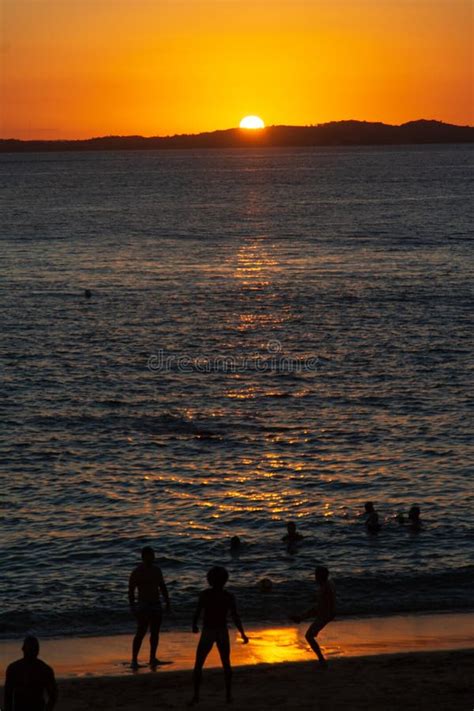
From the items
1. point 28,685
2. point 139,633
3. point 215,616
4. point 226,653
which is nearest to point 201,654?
point 226,653

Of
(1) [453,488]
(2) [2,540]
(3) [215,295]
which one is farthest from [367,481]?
(3) [215,295]

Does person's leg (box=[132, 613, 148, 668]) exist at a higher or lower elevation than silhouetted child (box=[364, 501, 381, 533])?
higher

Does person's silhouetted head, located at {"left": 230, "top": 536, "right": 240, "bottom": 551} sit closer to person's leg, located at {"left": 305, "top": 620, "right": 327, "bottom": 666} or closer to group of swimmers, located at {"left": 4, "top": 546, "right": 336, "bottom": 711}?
group of swimmers, located at {"left": 4, "top": 546, "right": 336, "bottom": 711}

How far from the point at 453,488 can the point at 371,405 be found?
10.9 metres

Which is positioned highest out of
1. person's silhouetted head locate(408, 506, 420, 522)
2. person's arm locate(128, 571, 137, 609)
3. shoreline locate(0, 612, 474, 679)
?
person's arm locate(128, 571, 137, 609)

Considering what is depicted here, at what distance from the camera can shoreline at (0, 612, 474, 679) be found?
19.5m

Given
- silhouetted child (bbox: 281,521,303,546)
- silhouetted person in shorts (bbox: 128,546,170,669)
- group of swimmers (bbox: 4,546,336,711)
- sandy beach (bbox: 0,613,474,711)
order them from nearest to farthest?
group of swimmers (bbox: 4,546,336,711) → sandy beach (bbox: 0,613,474,711) → silhouetted person in shorts (bbox: 128,546,170,669) → silhouetted child (bbox: 281,521,303,546)

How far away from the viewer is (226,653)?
16.4 m

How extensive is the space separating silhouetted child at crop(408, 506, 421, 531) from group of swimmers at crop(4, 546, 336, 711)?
11.2 m

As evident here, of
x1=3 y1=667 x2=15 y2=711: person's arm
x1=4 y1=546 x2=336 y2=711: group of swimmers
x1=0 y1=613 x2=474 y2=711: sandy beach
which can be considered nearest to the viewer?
x1=3 y1=667 x2=15 y2=711: person's arm

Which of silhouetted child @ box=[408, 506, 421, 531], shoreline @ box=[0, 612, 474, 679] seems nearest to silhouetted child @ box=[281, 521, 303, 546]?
silhouetted child @ box=[408, 506, 421, 531]

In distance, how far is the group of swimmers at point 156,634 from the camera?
13422 millimetres

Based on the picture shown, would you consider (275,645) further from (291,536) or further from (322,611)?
(291,536)

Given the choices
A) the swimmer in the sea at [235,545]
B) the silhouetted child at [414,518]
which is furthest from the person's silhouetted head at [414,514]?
the swimmer in the sea at [235,545]
